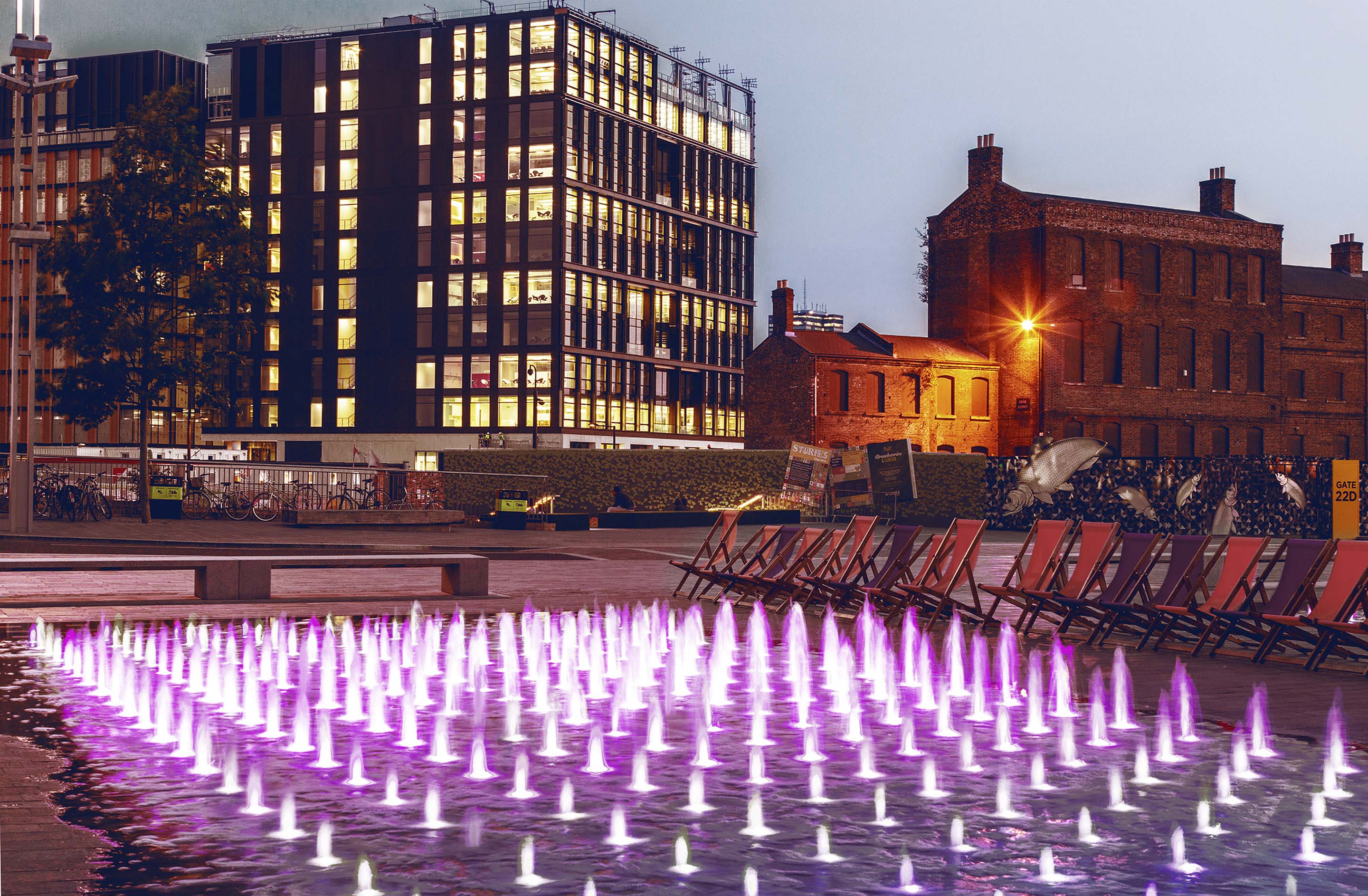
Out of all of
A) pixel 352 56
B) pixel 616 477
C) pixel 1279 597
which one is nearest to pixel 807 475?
pixel 616 477

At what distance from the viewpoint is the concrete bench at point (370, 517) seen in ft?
116

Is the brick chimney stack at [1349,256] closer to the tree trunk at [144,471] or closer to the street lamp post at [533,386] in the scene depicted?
the street lamp post at [533,386]

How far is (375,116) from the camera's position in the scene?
262ft

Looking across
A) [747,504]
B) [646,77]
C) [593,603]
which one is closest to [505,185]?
[646,77]

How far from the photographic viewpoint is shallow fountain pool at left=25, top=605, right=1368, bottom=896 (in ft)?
18.5

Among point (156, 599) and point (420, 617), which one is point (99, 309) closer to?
point (156, 599)

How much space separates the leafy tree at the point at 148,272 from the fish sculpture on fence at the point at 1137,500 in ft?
74.0

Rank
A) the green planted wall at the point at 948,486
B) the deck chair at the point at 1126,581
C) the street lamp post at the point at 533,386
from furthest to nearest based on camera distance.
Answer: the street lamp post at the point at 533,386 → the green planted wall at the point at 948,486 → the deck chair at the point at 1126,581

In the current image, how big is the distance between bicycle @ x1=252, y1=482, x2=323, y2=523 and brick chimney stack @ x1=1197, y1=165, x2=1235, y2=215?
44023 millimetres

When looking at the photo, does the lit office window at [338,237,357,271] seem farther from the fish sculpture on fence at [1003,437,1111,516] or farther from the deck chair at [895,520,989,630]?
the deck chair at [895,520,989,630]

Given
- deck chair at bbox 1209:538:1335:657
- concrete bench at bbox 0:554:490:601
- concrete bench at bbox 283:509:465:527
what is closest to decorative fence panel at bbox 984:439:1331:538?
concrete bench at bbox 283:509:465:527

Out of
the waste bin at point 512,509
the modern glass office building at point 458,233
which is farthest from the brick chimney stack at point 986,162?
the waste bin at point 512,509

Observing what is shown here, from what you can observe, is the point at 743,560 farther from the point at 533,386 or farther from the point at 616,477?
the point at 533,386

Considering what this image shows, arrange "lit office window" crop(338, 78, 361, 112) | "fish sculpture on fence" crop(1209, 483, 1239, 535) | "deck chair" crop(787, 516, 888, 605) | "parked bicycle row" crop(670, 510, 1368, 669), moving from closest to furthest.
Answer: "parked bicycle row" crop(670, 510, 1368, 669) → "deck chair" crop(787, 516, 888, 605) → "fish sculpture on fence" crop(1209, 483, 1239, 535) → "lit office window" crop(338, 78, 361, 112)
